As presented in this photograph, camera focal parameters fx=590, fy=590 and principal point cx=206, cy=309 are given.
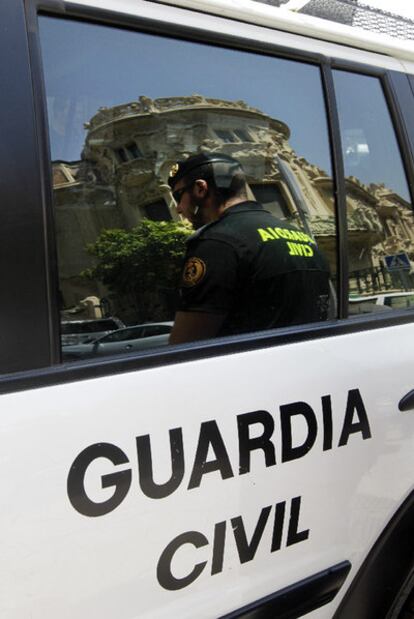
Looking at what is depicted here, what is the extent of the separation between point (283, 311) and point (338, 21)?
84 cm

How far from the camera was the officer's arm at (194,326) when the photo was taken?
138 cm

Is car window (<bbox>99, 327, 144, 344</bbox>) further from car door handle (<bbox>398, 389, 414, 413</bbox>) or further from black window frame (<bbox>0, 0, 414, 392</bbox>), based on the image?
car door handle (<bbox>398, 389, 414, 413</bbox>)

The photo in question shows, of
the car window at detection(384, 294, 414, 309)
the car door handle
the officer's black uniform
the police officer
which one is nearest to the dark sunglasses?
the police officer

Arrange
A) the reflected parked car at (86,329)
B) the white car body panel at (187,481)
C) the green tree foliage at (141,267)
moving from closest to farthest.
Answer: the white car body panel at (187,481), the reflected parked car at (86,329), the green tree foliage at (141,267)

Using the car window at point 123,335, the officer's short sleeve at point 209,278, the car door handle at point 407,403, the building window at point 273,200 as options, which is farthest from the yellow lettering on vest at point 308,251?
the car window at point 123,335

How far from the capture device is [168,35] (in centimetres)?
135

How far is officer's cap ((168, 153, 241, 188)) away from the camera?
154 cm

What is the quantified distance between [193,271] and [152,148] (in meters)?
0.32

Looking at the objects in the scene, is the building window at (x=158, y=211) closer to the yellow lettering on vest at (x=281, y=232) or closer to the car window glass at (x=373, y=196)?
the yellow lettering on vest at (x=281, y=232)

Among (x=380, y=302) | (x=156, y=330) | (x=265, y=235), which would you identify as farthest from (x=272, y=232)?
(x=156, y=330)

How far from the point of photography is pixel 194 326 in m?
1.42

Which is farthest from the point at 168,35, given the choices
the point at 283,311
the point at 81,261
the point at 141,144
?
the point at 283,311

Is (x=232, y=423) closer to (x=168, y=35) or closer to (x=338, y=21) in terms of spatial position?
(x=168, y=35)

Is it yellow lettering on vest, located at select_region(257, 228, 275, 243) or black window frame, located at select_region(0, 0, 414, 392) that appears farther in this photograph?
yellow lettering on vest, located at select_region(257, 228, 275, 243)
